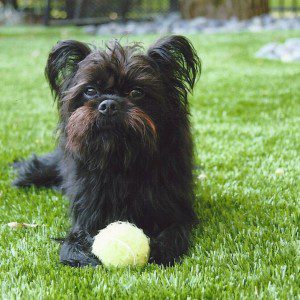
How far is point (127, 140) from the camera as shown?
3098mm

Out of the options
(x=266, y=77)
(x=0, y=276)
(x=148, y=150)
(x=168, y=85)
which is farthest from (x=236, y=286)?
(x=266, y=77)

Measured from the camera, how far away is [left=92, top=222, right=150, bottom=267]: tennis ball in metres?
2.84

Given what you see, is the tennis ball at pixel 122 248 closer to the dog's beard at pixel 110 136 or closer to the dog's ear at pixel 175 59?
the dog's beard at pixel 110 136

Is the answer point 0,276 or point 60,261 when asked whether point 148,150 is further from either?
point 0,276

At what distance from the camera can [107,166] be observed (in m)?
3.26

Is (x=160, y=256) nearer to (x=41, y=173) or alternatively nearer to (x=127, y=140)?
(x=127, y=140)

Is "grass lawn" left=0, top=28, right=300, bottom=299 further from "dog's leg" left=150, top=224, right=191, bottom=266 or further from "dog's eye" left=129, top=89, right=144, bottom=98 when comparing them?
"dog's eye" left=129, top=89, right=144, bottom=98

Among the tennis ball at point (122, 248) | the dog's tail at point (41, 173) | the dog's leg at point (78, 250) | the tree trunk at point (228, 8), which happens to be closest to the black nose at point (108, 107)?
the tennis ball at point (122, 248)

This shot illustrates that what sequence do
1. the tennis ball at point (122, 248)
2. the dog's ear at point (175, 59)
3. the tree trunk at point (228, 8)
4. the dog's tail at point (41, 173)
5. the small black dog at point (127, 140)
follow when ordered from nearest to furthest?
the tennis ball at point (122, 248) → the small black dog at point (127, 140) → the dog's ear at point (175, 59) → the dog's tail at point (41, 173) → the tree trunk at point (228, 8)

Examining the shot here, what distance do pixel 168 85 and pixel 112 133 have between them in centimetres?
58

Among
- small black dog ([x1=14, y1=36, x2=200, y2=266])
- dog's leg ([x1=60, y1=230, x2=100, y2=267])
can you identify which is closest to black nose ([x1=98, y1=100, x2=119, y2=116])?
small black dog ([x1=14, y1=36, x2=200, y2=266])

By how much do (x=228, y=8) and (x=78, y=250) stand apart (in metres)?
15.1

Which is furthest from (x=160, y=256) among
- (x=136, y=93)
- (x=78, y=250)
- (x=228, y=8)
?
(x=228, y=8)

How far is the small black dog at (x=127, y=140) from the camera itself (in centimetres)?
305
